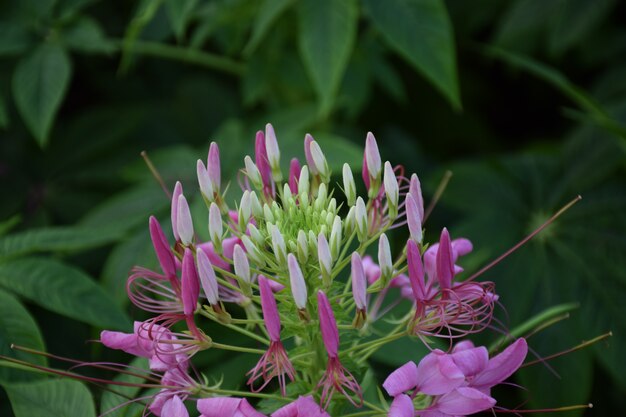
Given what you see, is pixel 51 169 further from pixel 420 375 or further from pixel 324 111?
pixel 420 375

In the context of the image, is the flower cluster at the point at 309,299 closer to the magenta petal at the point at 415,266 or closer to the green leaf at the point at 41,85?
the magenta petal at the point at 415,266

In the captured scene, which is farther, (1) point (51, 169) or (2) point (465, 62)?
(2) point (465, 62)

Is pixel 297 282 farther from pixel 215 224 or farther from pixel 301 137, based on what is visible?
pixel 301 137

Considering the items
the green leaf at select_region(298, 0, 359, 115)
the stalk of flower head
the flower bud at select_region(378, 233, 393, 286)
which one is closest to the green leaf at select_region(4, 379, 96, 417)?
the stalk of flower head

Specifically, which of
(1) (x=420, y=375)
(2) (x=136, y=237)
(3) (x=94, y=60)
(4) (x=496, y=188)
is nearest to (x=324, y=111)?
(2) (x=136, y=237)

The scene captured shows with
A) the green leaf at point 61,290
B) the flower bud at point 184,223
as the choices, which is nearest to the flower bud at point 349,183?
the flower bud at point 184,223

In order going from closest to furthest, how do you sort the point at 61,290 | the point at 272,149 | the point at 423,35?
the point at 272,149 → the point at 61,290 → the point at 423,35

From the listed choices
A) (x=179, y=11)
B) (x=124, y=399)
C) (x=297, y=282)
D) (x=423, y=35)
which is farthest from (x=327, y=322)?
(x=179, y=11)
